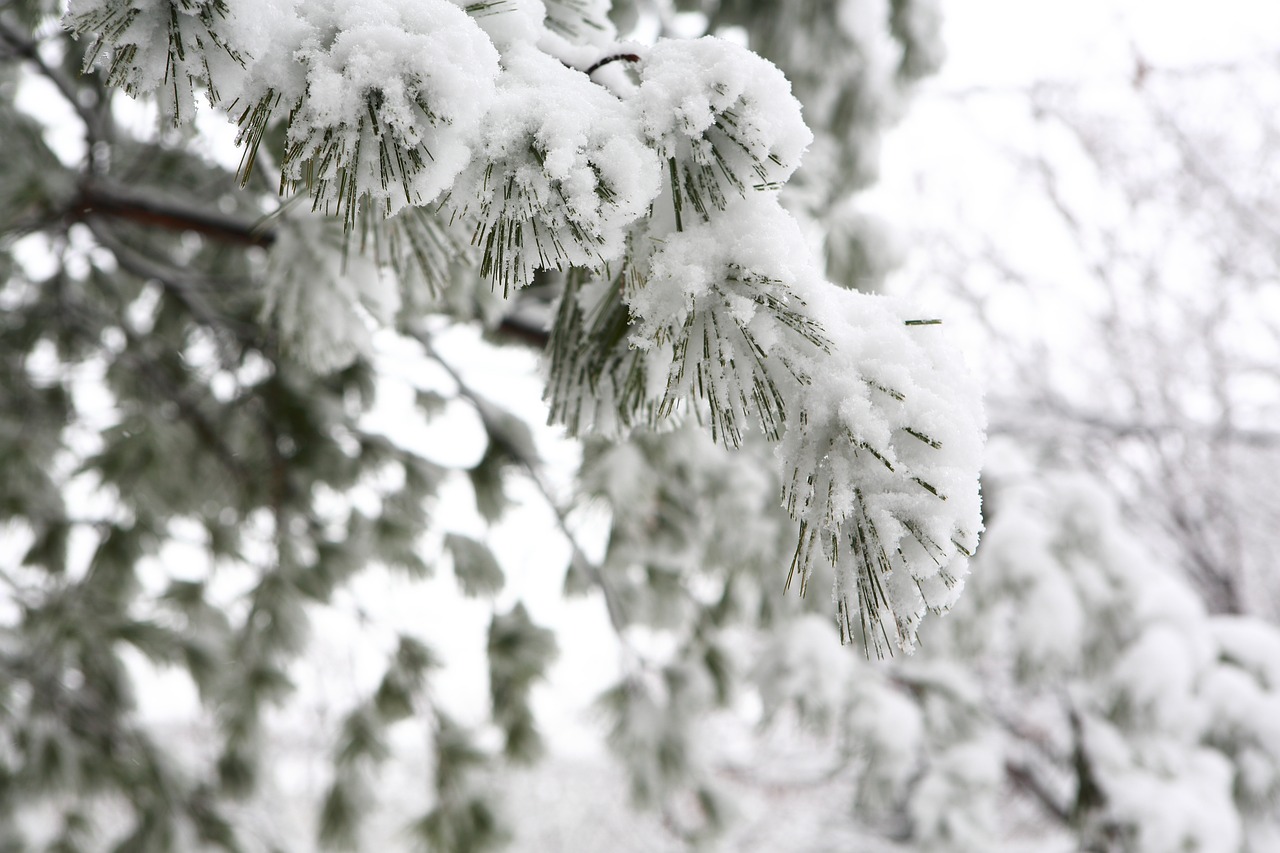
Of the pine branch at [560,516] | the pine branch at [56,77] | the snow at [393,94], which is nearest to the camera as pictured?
the snow at [393,94]

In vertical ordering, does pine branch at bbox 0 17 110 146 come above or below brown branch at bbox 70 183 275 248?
above

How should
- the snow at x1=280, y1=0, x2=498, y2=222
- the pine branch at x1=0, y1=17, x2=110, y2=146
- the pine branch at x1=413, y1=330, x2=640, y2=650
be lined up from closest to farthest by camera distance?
the snow at x1=280, y1=0, x2=498, y2=222 < the pine branch at x1=0, y1=17, x2=110, y2=146 < the pine branch at x1=413, y1=330, x2=640, y2=650

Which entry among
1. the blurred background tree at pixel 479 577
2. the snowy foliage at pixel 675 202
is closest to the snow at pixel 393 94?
the snowy foliage at pixel 675 202

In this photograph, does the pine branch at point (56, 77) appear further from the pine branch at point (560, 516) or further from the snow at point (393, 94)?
the snow at point (393, 94)

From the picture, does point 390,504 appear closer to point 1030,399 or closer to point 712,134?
point 712,134

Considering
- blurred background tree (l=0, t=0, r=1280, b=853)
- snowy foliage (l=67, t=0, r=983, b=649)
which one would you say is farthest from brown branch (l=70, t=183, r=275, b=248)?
snowy foliage (l=67, t=0, r=983, b=649)

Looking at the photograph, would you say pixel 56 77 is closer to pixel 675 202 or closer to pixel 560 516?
pixel 560 516

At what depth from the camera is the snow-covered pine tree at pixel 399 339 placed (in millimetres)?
613

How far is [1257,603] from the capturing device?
6.51 meters

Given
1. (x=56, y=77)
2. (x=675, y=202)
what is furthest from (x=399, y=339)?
(x=675, y=202)

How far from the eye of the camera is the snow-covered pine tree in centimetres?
61

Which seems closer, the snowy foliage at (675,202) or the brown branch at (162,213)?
the snowy foliage at (675,202)

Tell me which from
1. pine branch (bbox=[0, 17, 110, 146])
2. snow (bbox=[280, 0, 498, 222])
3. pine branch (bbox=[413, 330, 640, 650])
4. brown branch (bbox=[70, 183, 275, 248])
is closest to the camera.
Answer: snow (bbox=[280, 0, 498, 222])

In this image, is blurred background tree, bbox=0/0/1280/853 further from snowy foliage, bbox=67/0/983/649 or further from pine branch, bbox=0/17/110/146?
snowy foliage, bbox=67/0/983/649
